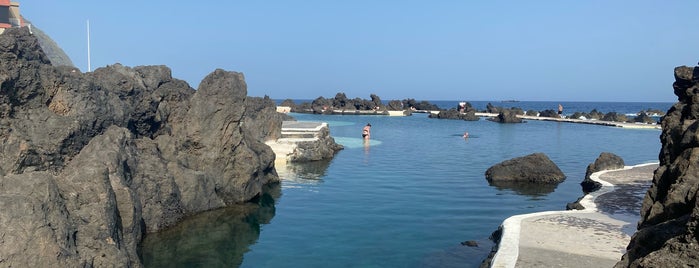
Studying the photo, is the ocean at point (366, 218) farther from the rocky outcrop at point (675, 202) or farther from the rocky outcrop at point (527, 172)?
the rocky outcrop at point (675, 202)

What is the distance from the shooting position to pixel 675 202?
345 inches

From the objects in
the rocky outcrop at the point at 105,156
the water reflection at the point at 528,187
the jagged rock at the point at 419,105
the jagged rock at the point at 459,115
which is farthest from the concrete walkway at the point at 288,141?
the jagged rock at the point at 419,105

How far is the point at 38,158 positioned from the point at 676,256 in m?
13.7

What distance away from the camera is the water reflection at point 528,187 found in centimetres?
2559

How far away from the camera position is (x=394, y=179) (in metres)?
29.2

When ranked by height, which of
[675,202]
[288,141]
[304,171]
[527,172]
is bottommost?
[304,171]

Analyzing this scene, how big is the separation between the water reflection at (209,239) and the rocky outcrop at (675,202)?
10256 mm

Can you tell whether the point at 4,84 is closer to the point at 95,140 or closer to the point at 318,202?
the point at 95,140

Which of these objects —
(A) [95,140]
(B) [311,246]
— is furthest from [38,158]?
(B) [311,246]

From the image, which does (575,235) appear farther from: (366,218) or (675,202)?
(366,218)

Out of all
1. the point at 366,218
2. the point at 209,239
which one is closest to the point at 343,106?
the point at 366,218

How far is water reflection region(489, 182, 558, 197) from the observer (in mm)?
25592

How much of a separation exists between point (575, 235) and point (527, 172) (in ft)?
49.8

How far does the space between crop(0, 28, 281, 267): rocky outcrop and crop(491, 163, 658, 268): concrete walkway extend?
8228mm
